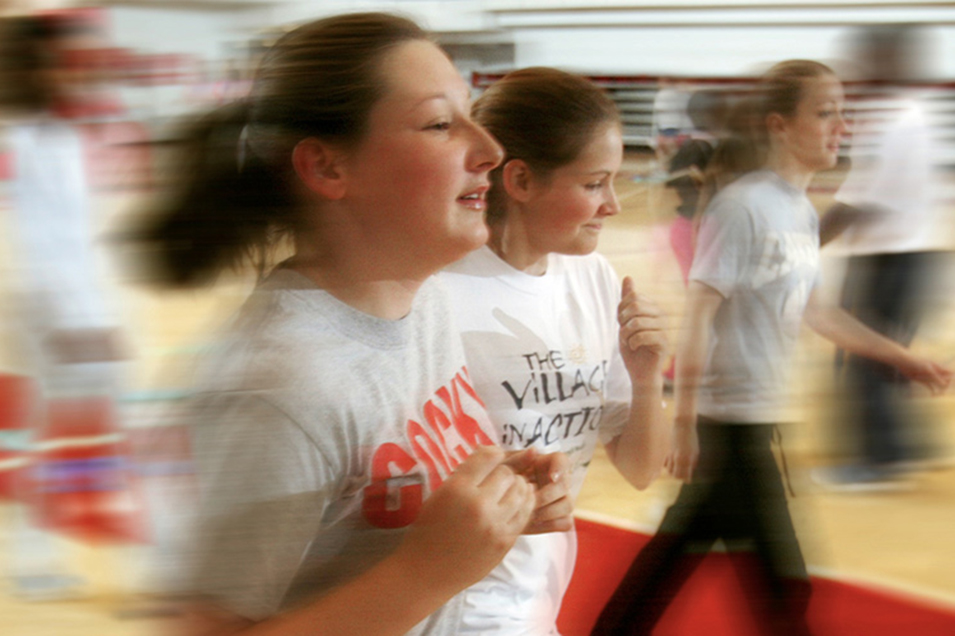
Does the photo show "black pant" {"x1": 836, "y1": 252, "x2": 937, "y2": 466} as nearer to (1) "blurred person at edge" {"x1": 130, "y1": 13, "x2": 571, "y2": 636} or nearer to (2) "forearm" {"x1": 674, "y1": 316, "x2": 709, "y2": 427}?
(2) "forearm" {"x1": 674, "y1": 316, "x2": 709, "y2": 427}

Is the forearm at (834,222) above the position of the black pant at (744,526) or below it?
above

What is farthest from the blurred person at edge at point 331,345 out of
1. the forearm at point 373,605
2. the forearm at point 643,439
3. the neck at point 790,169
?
the neck at point 790,169

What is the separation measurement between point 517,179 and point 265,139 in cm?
24

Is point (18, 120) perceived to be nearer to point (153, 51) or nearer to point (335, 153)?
point (153, 51)

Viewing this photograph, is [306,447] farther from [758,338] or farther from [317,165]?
[758,338]

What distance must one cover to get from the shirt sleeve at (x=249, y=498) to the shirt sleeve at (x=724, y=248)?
369 millimetres

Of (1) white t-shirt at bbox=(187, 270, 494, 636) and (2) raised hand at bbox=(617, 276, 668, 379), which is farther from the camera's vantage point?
(2) raised hand at bbox=(617, 276, 668, 379)

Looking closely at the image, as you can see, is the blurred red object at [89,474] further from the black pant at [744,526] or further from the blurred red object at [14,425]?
the black pant at [744,526]

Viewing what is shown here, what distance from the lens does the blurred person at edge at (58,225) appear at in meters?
0.70

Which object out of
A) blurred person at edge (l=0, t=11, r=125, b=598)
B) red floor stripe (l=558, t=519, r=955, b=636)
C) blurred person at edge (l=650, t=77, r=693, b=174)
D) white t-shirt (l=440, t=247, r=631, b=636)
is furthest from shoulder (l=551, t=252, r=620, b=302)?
blurred person at edge (l=0, t=11, r=125, b=598)

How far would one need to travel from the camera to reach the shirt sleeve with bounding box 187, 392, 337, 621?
2.38ft

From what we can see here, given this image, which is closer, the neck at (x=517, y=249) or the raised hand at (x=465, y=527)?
the raised hand at (x=465, y=527)

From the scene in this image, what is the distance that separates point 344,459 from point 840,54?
534 millimetres

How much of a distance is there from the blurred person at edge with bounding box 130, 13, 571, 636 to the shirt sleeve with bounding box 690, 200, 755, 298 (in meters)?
0.20
